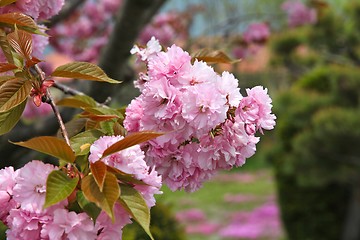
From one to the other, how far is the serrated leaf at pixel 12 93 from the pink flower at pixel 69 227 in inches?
8.7

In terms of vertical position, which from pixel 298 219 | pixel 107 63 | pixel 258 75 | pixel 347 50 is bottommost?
pixel 258 75

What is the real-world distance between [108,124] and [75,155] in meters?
0.21

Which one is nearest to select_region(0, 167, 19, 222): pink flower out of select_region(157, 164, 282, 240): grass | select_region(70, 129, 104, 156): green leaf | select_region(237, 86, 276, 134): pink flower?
select_region(70, 129, 104, 156): green leaf

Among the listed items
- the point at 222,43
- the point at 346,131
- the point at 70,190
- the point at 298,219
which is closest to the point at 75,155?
the point at 70,190

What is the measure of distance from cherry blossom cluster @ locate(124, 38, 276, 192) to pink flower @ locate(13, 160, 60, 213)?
0.21 m

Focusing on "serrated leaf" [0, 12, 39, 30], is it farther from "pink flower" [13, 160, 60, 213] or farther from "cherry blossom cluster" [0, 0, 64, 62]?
"pink flower" [13, 160, 60, 213]

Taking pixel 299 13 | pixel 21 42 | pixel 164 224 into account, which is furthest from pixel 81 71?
pixel 299 13

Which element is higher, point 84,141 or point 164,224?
point 84,141

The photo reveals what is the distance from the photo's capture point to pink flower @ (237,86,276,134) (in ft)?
3.45

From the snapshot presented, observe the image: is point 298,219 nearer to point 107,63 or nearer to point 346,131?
point 346,131

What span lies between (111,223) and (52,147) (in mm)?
142

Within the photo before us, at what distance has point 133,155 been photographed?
36.8 inches

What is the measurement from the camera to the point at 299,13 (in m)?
6.80

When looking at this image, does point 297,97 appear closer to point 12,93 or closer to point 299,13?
point 299,13
